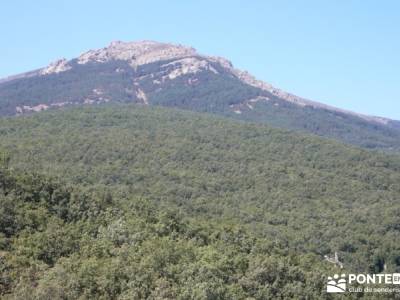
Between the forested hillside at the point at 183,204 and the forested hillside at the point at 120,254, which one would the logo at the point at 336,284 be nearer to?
the forested hillside at the point at 120,254

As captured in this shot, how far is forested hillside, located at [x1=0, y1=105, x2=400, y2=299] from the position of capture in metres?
42.4

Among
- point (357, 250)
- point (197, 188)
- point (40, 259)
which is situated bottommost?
point (357, 250)

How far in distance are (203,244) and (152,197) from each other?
34276 millimetres

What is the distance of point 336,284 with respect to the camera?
48.7 meters

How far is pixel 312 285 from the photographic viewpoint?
159 ft

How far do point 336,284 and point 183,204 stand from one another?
43911mm

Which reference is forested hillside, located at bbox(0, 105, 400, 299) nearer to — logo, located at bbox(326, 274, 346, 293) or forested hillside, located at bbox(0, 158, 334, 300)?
forested hillside, located at bbox(0, 158, 334, 300)

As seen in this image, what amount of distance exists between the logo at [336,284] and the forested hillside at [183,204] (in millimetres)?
1041

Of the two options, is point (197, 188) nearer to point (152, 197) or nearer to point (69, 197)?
point (152, 197)

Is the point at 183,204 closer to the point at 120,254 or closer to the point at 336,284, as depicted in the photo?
the point at 336,284

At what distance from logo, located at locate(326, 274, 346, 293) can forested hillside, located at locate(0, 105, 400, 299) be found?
1.04 m

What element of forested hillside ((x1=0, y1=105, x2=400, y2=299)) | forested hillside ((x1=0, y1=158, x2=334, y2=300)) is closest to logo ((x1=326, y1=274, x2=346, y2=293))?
forested hillside ((x1=0, y1=158, x2=334, y2=300))

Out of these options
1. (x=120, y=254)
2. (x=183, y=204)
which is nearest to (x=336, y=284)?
(x=120, y=254)

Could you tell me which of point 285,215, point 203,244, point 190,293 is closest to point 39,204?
point 203,244
